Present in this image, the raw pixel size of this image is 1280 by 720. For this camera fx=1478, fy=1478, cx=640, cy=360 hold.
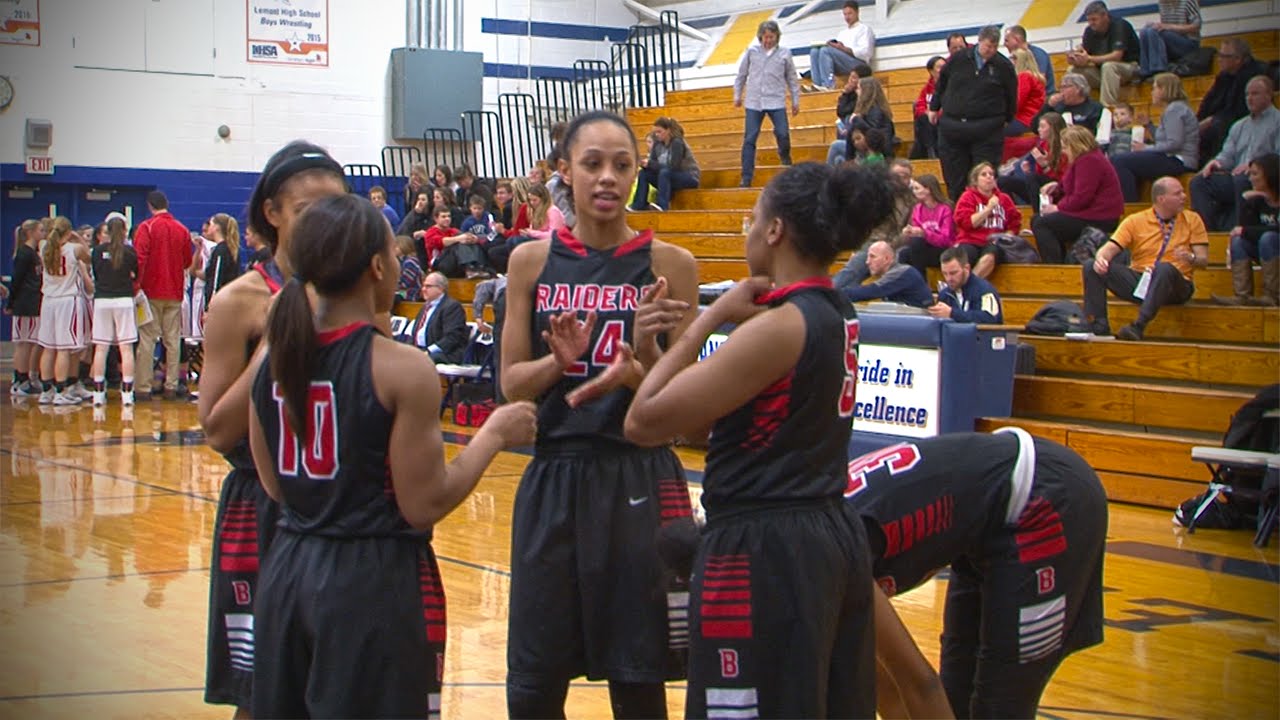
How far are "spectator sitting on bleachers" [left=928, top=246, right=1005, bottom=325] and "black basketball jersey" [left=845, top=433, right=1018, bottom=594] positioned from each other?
6.46m

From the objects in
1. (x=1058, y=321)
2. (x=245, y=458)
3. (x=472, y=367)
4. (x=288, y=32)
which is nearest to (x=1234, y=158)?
(x=1058, y=321)

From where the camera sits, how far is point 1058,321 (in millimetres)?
10297

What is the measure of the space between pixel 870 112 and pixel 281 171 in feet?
35.4

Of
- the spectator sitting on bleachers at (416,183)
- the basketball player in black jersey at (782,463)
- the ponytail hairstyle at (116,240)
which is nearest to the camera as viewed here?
the basketball player in black jersey at (782,463)

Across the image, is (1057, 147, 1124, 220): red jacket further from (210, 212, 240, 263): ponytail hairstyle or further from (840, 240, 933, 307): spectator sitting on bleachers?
(210, 212, 240, 263): ponytail hairstyle

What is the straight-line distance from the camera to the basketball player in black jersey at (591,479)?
3.50 meters

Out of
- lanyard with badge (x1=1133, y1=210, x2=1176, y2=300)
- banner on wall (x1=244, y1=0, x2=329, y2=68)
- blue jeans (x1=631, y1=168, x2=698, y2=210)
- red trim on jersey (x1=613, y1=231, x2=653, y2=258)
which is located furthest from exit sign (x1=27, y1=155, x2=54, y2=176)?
red trim on jersey (x1=613, y1=231, x2=653, y2=258)

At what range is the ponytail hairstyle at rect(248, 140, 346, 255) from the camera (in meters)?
3.51

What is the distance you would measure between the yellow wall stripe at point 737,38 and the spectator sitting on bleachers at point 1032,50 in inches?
229

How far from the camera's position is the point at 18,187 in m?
18.4

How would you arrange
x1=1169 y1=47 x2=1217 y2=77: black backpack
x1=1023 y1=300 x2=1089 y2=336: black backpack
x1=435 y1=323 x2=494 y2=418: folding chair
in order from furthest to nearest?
x1=1169 y1=47 x2=1217 y2=77: black backpack
x1=435 y1=323 x2=494 y2=418: folding chair
x1=1023 y1=300 x2=1089 y2=336: black backpack

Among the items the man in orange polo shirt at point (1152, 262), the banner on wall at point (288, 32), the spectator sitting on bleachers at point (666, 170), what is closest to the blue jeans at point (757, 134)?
the spectator sitting on bleachers at point (666, 170)

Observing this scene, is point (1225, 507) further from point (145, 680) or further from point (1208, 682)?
point (145, 680)

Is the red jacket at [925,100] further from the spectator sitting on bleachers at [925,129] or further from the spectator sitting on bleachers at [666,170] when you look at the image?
the spectator sitting on bleachers at [666,170]
